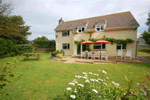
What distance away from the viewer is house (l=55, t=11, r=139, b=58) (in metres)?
10.1

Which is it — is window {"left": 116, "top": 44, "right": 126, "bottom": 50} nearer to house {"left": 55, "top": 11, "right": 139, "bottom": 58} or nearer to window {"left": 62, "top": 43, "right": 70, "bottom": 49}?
house {"left": 55, "top": 11, "right": 139, "bottom": 58}

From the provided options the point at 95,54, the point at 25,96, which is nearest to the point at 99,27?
the point at 95,54

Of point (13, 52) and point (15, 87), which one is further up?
point (13, 52)

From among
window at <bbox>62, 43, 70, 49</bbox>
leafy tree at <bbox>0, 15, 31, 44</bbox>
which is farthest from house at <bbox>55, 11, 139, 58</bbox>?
leafy tree at <bbox>0, 15, 31, 44</bbox>

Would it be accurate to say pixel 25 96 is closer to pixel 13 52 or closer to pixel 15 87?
pixel 15 87

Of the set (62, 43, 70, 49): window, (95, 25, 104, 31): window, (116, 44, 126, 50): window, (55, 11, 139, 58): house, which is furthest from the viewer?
(62, 43, 70, 49): window

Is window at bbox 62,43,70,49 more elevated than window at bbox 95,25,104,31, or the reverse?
window at bbox 95,25,104,31

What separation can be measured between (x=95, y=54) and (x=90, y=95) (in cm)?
820

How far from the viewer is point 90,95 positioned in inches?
62.5

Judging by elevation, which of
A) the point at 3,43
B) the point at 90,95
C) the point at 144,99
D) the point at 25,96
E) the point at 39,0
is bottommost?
the point at 25,96

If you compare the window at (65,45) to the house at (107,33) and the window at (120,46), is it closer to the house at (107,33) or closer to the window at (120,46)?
the house at (107,33)

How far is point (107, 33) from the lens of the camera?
11.4 meters

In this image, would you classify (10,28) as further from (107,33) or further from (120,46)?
(120,46)

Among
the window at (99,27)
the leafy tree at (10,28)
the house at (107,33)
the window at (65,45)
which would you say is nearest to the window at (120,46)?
the house at (107,33)
